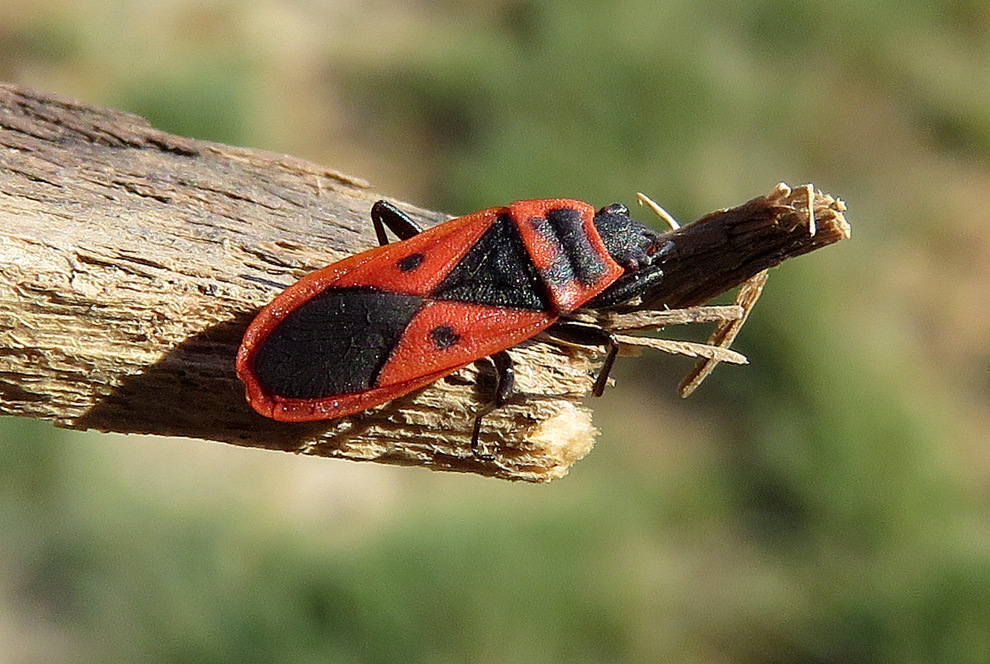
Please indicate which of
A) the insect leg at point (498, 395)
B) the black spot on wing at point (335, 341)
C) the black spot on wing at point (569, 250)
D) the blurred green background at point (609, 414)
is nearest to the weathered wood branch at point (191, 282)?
the insect leg at point (498, 395)

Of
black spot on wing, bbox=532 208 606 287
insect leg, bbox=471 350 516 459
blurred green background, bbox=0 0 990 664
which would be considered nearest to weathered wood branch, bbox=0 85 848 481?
insect leg, bbox=471 350 516 459

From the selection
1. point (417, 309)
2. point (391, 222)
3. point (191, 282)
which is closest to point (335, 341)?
point (417, 309)

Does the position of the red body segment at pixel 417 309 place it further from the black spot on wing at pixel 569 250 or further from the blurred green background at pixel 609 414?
the blurred green background at pixel 609 414

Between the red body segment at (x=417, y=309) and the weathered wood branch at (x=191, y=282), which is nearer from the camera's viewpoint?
the weathered wood branch at (x=191, y=282)

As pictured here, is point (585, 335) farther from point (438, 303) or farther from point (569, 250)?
point (438, 303)

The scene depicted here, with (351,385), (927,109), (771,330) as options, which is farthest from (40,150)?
(927,109)

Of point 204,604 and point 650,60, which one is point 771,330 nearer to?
point 650,60
